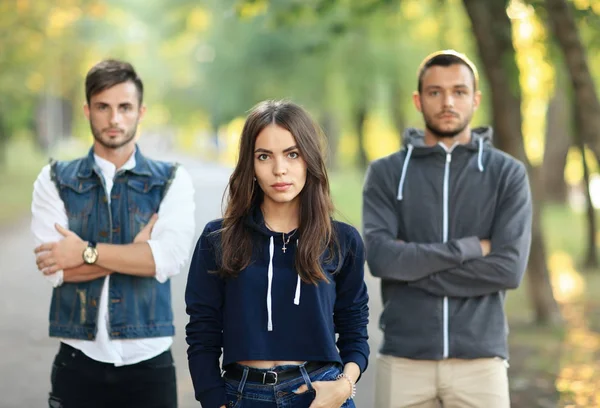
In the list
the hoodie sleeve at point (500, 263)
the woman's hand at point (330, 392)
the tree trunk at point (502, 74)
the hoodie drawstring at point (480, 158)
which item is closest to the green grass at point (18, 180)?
the tree trunk at point (502, 74)

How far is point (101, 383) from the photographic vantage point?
4.53 meters

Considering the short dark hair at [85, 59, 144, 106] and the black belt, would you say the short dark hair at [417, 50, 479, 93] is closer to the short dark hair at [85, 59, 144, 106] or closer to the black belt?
the short dark hair at [85, 59, 144, 106]

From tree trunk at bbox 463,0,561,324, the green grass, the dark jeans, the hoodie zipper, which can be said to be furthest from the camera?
the green grass

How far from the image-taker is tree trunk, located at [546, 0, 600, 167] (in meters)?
8.35

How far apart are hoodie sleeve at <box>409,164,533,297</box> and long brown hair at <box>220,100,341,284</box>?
1.19 m

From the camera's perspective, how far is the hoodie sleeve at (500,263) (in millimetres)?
4684

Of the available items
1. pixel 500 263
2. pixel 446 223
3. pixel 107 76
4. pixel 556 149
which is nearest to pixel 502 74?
pixel 446 223

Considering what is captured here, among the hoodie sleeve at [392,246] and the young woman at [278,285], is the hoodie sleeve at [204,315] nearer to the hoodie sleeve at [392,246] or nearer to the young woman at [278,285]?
the young woman at [278,285]

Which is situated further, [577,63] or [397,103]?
[397,103]

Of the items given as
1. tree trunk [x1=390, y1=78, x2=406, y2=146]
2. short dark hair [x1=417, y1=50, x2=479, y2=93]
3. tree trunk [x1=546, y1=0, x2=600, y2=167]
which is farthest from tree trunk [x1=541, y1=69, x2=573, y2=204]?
short dark hair [x1=417, y1=50, x2=479, y2=93]

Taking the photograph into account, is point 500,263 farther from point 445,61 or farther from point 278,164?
point 278,164

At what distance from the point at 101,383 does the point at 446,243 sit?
1791mm

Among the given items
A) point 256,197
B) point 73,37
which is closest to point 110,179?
point 256,197

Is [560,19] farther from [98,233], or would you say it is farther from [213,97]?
[213,97]
